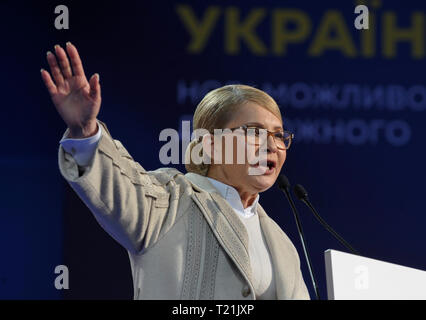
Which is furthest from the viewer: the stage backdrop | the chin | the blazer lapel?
the stage backdrop

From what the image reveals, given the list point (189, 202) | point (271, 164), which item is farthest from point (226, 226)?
point (271, 164)

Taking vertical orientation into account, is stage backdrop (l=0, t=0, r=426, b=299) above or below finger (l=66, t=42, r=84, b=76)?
above

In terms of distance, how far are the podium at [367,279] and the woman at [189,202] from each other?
0.13 metres

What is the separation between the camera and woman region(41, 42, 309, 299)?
1483mm

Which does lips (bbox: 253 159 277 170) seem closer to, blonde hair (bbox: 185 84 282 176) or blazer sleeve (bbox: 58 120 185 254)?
blonde hair (bbox: 185 84 282 176)

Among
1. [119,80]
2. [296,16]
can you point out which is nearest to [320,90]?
[296,16]

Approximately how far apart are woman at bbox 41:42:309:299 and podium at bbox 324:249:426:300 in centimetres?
13

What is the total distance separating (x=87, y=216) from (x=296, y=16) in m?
1.44

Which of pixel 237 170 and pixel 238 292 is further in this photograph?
pixel 237 170

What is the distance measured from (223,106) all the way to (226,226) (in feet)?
1.26

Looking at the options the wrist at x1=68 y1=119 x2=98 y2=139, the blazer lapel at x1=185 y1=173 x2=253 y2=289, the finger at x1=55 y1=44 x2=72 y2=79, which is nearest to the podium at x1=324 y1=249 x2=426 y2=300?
the blazer lapel at x1=185 y1=173 x2=253 y2=289

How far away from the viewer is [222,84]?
11.2 ft

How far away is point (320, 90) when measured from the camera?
11.4ft

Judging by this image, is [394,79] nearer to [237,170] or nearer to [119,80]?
[119,80]
